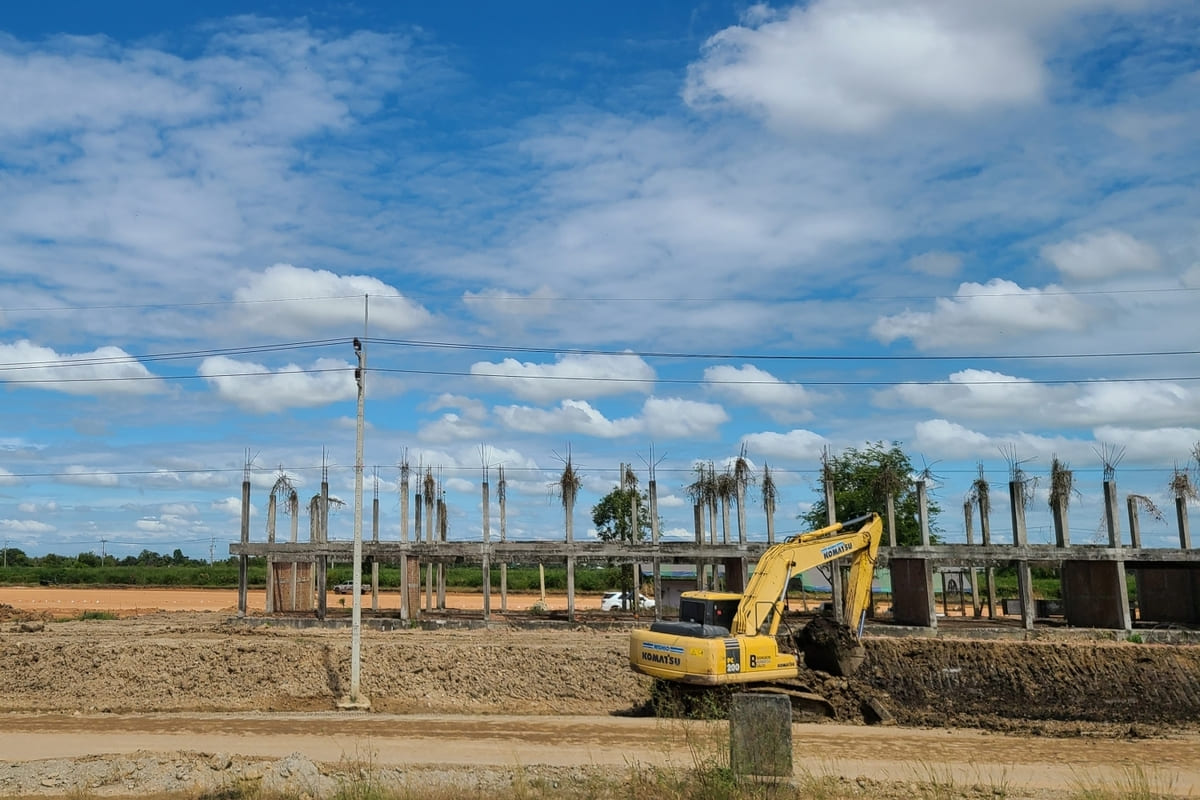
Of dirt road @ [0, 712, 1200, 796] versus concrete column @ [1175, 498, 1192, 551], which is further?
concrete column @ [1175, 498, 1192, 551]

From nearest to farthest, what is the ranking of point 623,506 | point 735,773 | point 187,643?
point 735,773 → point 187,643 → point 623,506

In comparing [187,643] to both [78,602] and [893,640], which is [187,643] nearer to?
[893,640]

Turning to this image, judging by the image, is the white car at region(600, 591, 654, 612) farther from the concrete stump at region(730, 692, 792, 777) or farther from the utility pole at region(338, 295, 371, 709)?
the concrete stump at region(730, 692, 792, 777)

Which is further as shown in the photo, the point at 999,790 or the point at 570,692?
the point at 570,692

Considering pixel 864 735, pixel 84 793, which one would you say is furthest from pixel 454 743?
pixel 864 735

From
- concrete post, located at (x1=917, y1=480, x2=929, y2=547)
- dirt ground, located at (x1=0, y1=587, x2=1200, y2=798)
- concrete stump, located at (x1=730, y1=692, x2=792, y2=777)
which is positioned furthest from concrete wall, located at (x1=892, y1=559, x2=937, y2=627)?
concrete stump, located at (x1=730, y1=692, x2=792, y2=777)

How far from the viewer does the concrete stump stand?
37.5 feet

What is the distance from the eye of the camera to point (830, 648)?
21.8 metres

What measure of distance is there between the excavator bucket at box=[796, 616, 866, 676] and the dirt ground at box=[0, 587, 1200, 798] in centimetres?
55

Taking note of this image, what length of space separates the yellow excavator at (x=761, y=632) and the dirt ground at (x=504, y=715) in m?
0.95

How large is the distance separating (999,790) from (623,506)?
117 feet

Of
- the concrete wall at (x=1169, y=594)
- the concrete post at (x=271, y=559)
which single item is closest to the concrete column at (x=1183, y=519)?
the concrete wall at (x=1169, y=594)

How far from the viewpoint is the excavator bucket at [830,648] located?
21547 mm

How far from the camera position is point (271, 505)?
132ft
